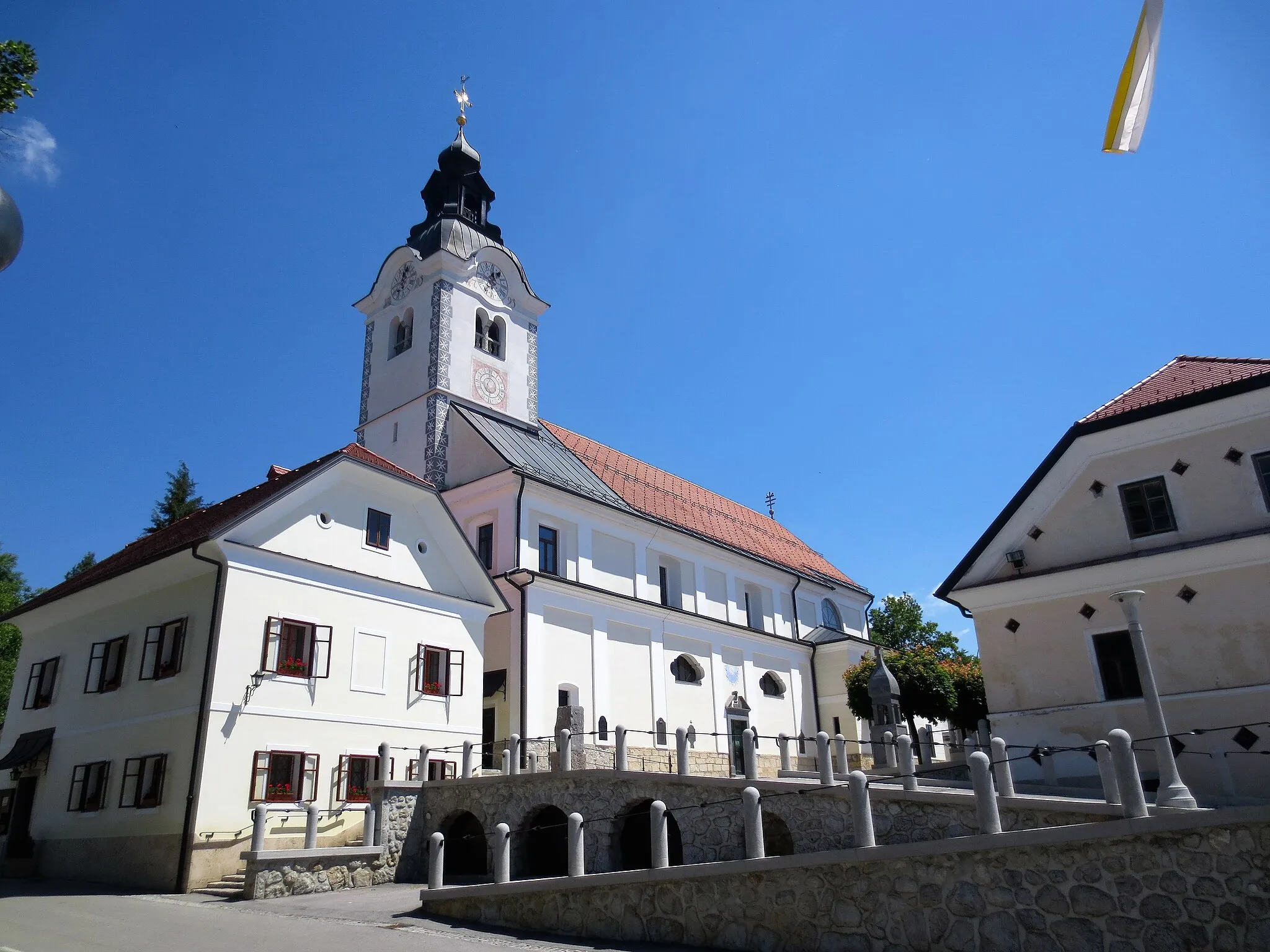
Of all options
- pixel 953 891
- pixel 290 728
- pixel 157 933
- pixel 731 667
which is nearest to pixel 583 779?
pixel 290 728

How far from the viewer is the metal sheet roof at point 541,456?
29.6 m

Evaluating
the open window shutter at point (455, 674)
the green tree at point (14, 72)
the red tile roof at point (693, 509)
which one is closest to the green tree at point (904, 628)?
the red tile roof at point (693, 509)

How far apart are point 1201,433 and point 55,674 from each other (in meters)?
25.9

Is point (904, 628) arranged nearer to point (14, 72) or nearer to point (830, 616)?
point (830, 616)

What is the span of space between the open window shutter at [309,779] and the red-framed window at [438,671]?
316cm

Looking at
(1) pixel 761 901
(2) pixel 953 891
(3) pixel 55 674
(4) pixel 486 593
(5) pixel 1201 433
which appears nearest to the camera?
(2) pixel 953 891

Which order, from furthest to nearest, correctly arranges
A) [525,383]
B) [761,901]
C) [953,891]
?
[525,383]
[761,901]
[953,891]

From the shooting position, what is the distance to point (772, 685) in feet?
121

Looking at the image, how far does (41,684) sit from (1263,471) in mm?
27303

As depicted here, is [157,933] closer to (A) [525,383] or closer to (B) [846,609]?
(A) [525,383]

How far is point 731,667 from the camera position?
35062mm

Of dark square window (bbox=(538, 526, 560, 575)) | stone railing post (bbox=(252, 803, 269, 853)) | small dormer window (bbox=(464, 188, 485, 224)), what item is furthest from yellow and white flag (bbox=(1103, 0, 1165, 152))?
small dormer window (bbox=(464, 188, 485, 224))

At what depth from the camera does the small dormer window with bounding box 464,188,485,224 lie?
120 ft

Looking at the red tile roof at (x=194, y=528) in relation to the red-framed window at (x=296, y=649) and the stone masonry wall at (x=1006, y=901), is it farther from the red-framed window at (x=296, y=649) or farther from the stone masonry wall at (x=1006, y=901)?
the stone masonry wall at (x=1006, y=901)
